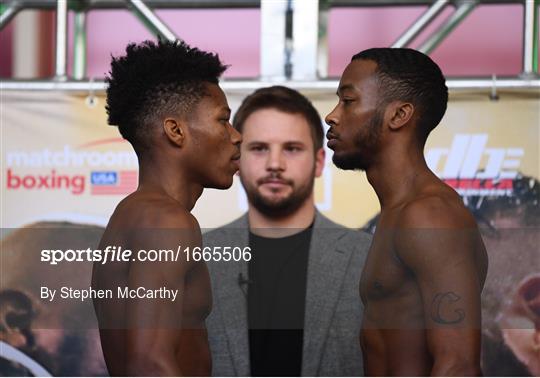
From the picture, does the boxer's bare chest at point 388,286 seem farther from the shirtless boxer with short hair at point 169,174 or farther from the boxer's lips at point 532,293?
the boxer's lips at point 532,293

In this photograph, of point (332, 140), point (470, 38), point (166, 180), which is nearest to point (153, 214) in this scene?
point (166, 180)

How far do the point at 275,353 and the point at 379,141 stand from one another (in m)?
0.87

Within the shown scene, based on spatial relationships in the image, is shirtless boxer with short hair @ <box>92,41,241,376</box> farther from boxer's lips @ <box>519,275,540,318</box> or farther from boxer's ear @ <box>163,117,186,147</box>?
boxer's lips @ <box>519,275,540,318</box>

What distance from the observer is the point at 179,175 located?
115 inches

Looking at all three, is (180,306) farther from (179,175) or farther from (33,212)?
(33,212)

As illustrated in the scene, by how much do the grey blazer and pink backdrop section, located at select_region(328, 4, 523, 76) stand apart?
4.26 feet

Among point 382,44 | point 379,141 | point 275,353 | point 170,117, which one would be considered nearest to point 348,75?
point 379,141

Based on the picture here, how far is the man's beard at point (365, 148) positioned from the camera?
9.52ft

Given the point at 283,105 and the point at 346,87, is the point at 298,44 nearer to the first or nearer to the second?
the point at 283,105

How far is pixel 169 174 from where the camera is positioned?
9.53 feet

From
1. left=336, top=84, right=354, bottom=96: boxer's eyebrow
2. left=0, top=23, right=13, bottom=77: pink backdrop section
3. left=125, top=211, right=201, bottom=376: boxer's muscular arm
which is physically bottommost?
left=125, top=211, right=201, bottom=376: boxer's muscular arm

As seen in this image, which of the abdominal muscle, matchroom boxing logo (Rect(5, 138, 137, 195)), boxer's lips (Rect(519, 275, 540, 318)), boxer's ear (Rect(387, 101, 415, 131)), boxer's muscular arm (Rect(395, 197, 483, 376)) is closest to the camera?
boxer's muscular arm (Rect(395, 197, 483, 376))

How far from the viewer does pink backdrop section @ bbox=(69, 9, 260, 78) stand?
471 cm

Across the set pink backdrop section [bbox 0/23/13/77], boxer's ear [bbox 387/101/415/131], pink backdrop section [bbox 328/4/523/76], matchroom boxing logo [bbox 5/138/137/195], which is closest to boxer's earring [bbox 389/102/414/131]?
boxer's ear [bbox 387/101/415/131]
